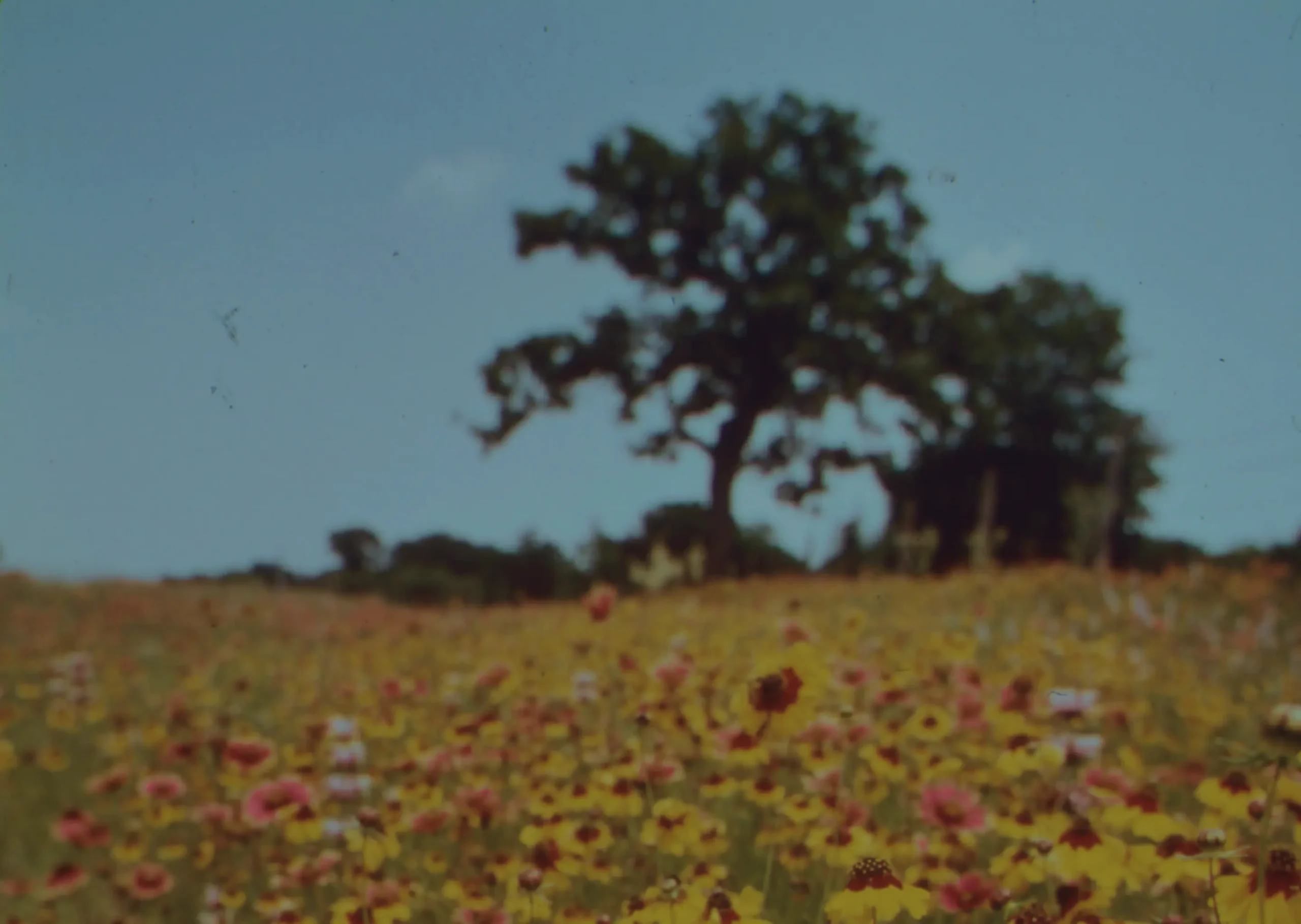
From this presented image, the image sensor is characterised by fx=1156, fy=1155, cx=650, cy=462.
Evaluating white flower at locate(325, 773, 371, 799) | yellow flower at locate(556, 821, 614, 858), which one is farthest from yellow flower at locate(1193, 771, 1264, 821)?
white flower at locate(325, 773, 371, 799)

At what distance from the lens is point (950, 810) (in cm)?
186

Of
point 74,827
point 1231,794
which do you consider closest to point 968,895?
point 1231,794

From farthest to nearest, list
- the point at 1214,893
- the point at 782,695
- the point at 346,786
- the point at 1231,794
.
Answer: the point at 346,786 < the point at 782,695 < the point at 1231,794 < the point at 1214,893

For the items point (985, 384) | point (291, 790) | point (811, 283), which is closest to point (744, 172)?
point (811, 283)

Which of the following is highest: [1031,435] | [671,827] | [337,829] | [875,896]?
[1031,435]

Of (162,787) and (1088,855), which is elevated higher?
(1088,855)

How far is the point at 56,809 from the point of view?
3332 mm

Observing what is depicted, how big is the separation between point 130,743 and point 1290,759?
3170mm

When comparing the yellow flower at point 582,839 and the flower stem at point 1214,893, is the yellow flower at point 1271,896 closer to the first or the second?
the flower stem at point 1214,893

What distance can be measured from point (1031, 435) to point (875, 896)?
2143 centimetres

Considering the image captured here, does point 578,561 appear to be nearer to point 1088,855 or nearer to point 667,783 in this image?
point 667,783

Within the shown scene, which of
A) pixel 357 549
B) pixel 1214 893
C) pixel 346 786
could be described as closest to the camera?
pixel 1214 893

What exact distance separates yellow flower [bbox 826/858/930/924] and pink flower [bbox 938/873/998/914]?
1.41 ft

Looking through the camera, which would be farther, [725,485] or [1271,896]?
[725,485]
